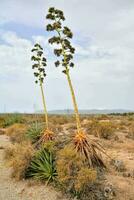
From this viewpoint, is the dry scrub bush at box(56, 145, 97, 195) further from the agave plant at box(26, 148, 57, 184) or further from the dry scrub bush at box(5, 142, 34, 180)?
the dry scrub bush at box(5, 142, 34, 180)

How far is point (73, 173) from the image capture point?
10906 mm

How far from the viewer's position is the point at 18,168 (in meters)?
12.9

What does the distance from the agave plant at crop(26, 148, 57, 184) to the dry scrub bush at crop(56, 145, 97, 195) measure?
953 mm

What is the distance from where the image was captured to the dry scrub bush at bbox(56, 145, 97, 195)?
410 inches

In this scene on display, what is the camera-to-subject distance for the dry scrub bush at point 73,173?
10.4 m

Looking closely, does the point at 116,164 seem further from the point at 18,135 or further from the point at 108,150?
the point at 18,135

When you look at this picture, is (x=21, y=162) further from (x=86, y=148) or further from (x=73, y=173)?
(x=73, y=173)

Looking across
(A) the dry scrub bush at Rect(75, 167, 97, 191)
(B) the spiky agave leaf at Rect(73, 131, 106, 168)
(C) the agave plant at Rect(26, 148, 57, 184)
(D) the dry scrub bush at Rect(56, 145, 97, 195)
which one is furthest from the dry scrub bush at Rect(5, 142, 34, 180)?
(A) the dry scrub bush at Rect(75, 167, 97, 191)

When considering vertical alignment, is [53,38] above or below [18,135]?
above

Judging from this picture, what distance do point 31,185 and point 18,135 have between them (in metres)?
14.2

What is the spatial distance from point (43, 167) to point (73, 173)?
1796mm

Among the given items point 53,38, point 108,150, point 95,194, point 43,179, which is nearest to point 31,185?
point 43,179

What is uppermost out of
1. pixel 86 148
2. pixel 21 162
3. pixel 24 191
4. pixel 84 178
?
pixel 86 148

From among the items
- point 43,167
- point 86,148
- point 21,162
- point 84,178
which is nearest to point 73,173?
point 84,178
